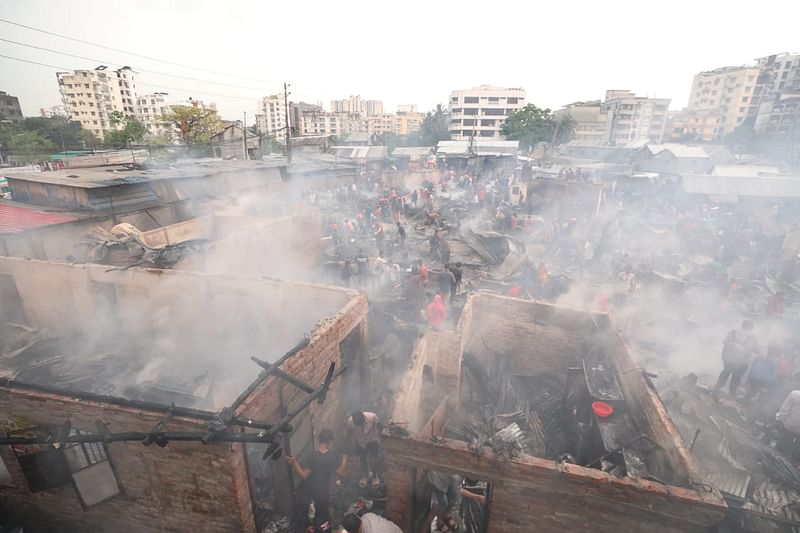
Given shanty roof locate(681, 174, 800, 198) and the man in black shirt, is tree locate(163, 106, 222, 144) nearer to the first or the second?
shanty roof locate(681, 174, 800, 198)

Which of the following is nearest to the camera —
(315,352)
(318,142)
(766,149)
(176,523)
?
(176,523)

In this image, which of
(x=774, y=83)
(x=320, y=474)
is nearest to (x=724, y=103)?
(x=774, y=83)

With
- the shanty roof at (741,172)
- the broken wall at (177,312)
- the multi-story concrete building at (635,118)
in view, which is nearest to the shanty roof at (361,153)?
the shanty roof at (741,172)

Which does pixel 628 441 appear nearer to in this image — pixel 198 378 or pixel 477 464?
pixel 477 464

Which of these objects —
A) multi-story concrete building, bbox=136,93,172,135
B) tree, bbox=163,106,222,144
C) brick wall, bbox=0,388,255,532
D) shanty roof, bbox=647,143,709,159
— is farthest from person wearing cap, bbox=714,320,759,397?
multi-story concrete building, bbox=136,93,172,135

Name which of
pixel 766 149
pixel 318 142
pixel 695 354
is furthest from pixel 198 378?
pixel 766 149

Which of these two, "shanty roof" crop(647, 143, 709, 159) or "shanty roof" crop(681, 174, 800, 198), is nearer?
"shanty roof" crop(681, 174, 800, 198)

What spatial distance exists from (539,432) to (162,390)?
6908 mm

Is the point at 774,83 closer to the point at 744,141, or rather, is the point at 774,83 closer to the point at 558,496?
the point at 744,141

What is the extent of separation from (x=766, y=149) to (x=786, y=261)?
43386 millimetres

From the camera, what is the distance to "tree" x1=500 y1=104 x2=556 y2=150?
1922 inches

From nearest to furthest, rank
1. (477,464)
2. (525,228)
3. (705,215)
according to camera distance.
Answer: (477,464) < (525,228) < (705,215)

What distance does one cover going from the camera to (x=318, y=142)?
133ft

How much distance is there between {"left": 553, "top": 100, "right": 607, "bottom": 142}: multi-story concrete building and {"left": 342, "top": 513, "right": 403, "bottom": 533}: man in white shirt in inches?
2759
